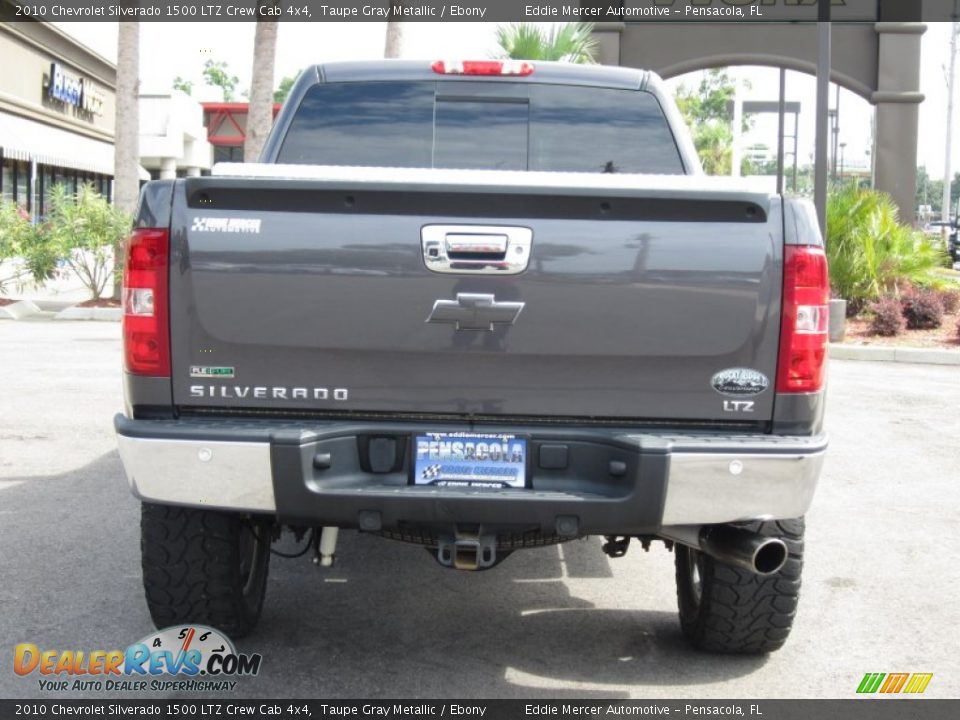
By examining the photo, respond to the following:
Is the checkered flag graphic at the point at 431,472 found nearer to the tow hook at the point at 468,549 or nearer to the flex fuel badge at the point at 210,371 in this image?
the tow hook at the point at 468,549

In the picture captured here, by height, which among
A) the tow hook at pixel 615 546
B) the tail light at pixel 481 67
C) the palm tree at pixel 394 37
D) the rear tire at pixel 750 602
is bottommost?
the rear tire at pixel 750 602

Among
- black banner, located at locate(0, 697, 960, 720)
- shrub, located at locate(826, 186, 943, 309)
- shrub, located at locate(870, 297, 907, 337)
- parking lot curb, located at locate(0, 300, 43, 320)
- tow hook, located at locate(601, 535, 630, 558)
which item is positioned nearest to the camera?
black banner, located at locate(0, 697, 960, 720)

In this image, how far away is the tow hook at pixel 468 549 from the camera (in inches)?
156

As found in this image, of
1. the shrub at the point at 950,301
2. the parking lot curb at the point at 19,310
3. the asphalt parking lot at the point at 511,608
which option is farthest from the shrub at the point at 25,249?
the shrub at the point at 950,301

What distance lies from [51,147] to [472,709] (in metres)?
34.5

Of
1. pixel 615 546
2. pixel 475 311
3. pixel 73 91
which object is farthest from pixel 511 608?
pixel 73 91

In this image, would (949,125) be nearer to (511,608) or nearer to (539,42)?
(539,42)

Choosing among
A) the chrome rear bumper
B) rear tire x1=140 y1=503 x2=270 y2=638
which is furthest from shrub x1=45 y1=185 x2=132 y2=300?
the chrome rear bumper

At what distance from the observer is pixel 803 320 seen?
3.91 meters

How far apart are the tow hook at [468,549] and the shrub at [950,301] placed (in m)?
15.4

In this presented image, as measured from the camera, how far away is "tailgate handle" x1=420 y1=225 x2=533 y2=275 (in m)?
3.88

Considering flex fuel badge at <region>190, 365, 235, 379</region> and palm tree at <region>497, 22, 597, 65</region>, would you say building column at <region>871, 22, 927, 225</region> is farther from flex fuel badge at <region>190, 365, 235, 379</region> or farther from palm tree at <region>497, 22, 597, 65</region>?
flex fuel badge at <region>190, 365, 235, 379</region>

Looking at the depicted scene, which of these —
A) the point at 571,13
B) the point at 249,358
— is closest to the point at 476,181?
the point at 249,358

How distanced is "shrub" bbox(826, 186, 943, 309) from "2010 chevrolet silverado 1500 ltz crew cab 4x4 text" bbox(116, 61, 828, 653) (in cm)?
1503
